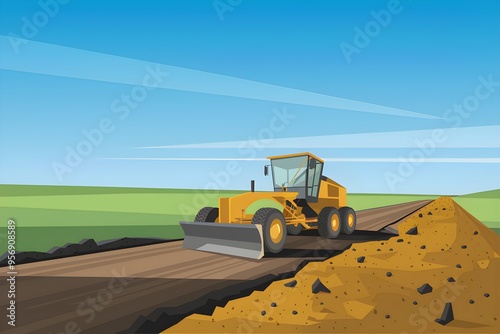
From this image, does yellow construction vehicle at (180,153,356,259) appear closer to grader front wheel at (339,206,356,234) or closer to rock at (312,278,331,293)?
grader front wheel at (339,206,356,234)

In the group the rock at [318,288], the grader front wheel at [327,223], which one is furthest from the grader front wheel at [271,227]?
the rock at [318,288]

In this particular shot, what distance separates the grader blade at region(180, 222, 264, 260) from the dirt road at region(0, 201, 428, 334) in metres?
0.32

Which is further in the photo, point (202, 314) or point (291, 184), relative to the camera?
point (291, 184)

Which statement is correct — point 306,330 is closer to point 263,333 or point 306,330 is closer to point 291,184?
point 263,333

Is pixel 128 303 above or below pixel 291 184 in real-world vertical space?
below

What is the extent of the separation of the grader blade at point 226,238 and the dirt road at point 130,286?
12.5 inches

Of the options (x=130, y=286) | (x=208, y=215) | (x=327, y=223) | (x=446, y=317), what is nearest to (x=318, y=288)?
(x=446, y=317)

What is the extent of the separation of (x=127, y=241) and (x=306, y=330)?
8.75 m

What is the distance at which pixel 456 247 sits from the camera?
7863mm

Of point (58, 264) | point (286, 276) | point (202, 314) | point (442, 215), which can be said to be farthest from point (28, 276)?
point (442, 215)

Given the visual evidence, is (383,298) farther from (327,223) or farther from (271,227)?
(327,223)

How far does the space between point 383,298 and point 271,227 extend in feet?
16.0

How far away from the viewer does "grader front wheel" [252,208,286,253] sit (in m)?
9.74

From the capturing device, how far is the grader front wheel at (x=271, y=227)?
9.74 meters
